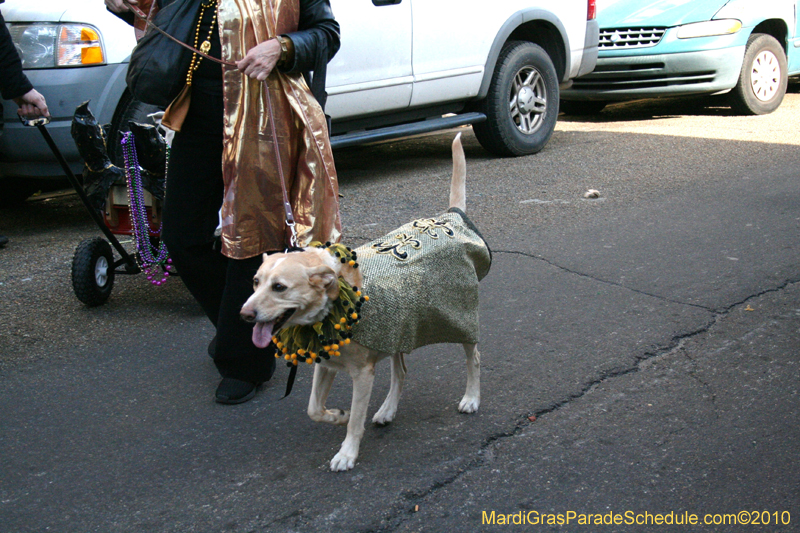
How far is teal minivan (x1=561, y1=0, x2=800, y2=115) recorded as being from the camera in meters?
9.37

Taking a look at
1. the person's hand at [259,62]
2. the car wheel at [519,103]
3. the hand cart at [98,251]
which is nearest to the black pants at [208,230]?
the person's hand at [259,62]

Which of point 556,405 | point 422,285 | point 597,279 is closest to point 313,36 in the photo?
point 422,285

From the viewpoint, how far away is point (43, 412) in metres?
3.18

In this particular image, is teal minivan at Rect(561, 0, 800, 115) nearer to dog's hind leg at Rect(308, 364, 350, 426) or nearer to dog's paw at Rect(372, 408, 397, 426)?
dog's paw at Rect(372, 408, 397, 426)

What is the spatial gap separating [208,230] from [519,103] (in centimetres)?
522

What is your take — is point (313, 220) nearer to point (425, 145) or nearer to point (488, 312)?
point (488, 312)

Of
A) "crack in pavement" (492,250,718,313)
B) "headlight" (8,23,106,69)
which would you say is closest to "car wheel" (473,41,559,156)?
"crack in pavement" (492,250,718,313)

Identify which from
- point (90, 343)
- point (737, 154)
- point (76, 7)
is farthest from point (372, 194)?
point (737, 154)

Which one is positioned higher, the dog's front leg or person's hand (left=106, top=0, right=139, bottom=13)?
person's hand (left=106, top=0, right=139, bottom=13)

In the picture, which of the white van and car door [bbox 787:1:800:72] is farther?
car door [bbox 787:1:800:72]

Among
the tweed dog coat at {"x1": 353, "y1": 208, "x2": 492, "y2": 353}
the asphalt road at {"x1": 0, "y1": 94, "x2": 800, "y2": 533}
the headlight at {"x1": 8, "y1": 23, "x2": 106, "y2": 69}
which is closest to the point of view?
the asphalt road at {"x1": 0, "y1": 94, "x2": 800, "y2": 533}

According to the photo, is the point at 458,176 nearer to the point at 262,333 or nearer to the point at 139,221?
the point at 262,333

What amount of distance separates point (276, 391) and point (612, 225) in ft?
10.0

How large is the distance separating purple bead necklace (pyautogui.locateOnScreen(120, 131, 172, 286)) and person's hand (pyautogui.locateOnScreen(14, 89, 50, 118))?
421 mm
